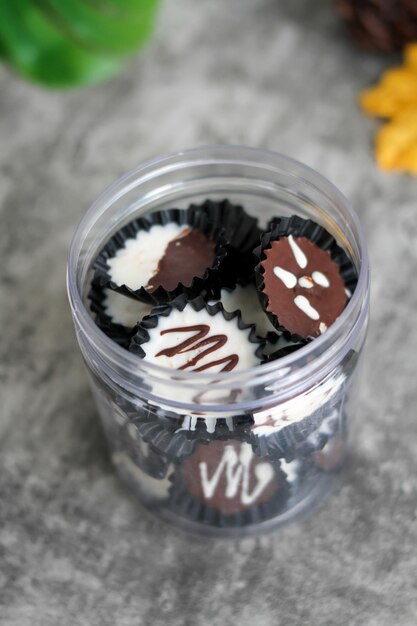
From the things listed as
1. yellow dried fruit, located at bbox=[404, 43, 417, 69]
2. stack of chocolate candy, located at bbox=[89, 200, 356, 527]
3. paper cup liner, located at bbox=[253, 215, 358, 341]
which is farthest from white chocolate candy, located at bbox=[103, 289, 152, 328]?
yellow dried fruit, located at bbox=[404, 43, 417, 69]

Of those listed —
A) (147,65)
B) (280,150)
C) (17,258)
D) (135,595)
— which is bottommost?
(135,595)

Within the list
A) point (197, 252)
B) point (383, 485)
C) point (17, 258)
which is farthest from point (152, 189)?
point (383, 485)

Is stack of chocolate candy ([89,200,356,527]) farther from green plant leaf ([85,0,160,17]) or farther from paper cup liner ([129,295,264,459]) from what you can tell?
green plant leaf ([85,0,160,17])

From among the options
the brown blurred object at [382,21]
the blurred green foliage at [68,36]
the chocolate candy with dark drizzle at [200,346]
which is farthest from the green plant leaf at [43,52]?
the chocolate candy with dark drizzle at [200,346]

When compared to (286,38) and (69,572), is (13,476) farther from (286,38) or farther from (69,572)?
(286,38)

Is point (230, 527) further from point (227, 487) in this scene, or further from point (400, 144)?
point (400, 144)

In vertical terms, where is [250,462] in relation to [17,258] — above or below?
below

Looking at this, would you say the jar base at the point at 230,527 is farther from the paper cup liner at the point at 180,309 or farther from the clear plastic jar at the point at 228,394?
the paper cup liner at the point at 180,309

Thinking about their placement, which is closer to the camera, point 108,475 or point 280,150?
point 108,475
